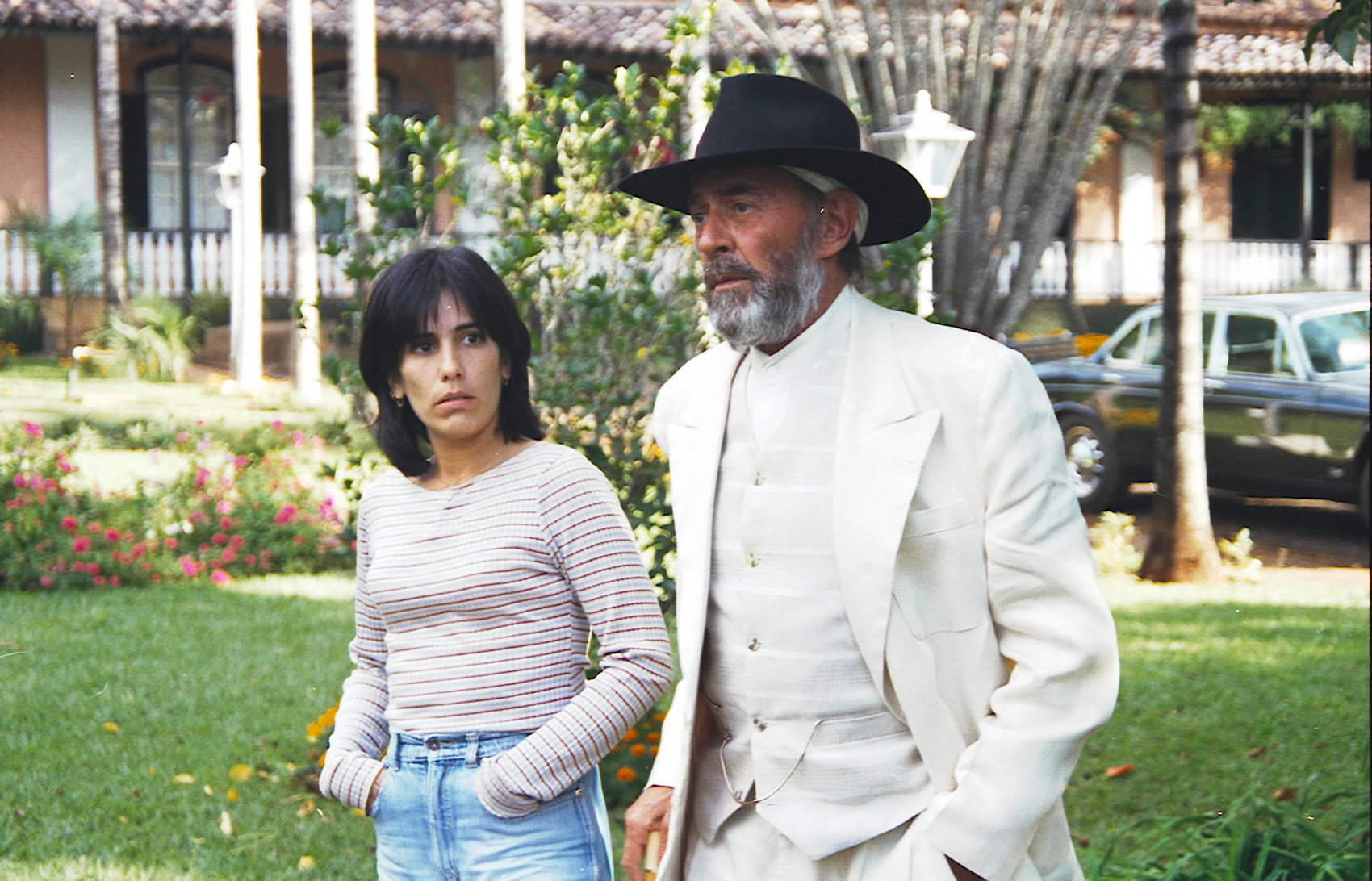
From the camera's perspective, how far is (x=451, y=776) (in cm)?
275

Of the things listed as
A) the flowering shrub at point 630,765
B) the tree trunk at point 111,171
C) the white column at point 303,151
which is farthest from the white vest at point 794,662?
the tree trunk at point 111,171

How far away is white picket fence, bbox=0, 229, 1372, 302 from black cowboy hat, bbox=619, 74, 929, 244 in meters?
18.6

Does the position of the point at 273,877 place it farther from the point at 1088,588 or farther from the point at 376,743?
the point at 1088,588

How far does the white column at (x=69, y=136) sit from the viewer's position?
856 inches

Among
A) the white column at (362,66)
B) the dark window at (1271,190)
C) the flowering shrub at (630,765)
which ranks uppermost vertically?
the white column at (362,66)

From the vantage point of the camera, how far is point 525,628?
2789mm

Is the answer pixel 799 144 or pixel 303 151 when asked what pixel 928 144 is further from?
pixel 303 151

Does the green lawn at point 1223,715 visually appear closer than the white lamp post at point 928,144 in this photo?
Yes

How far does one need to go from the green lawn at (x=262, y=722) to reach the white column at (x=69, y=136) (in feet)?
44.5

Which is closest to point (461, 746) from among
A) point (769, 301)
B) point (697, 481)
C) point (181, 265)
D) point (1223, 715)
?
point (697, 481)

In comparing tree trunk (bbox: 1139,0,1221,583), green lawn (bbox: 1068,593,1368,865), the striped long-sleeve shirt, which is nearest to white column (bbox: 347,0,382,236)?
tree trunk (bbox: 1139,0,1221,583)

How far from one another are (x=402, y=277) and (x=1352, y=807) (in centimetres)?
426

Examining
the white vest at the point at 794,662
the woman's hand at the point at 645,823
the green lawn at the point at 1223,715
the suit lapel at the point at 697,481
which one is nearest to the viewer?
the white vest at the point at 794,662

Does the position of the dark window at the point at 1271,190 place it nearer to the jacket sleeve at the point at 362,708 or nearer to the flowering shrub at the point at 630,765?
the flowering shrub at the point at 630,765
